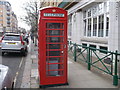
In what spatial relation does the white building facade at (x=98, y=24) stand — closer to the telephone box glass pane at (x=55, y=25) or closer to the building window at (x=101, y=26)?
the building window at (x=101, y=26)

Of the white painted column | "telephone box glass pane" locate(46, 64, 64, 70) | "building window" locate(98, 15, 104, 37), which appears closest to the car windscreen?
"building window" locate(98, 15, 104, 37)

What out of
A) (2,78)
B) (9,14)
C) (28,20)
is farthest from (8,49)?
(9,14)

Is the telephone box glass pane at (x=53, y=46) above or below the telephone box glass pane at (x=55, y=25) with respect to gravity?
below

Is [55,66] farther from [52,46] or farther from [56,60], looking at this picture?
[52,46]

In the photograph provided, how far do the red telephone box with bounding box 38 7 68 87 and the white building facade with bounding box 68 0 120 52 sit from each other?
523 cm

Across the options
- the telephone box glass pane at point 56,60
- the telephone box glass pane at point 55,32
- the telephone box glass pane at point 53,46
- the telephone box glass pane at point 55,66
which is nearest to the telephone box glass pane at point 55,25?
the telephone box glass pane at point 55,32

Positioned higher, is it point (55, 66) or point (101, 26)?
point (101, 26)

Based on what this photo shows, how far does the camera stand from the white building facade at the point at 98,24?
9.23 meters

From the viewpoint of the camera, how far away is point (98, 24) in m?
12.5

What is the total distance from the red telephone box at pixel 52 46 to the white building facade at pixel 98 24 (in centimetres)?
523

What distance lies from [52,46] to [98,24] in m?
8.45

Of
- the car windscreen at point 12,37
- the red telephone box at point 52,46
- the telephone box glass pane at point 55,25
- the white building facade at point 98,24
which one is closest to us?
the red telephone box at point 52,46

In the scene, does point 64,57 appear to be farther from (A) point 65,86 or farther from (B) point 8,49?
(B) point 8,49

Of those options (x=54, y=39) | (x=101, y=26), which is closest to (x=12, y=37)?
(x=101, y=26)
